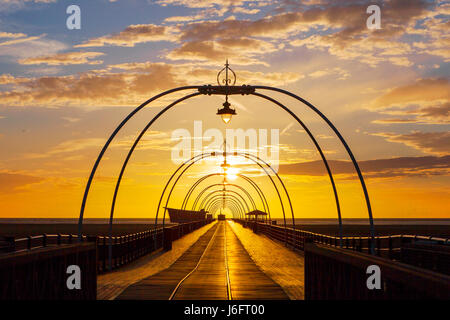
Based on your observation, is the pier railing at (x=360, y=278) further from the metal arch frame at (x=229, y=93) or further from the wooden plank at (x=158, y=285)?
the metal arch frame at (x=229, y=93)

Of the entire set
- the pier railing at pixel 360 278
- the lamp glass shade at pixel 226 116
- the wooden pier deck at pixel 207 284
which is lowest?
the wooden pier deck at pixel 207 284

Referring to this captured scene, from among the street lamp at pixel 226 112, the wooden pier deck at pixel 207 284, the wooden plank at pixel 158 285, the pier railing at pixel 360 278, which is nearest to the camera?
the pier railing at pixel 360 278

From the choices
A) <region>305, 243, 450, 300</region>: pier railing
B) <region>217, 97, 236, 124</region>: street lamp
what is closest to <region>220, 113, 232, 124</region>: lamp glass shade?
<region>217, 97, 236, 124</region>: street lamp

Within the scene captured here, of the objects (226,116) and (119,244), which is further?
(119,244)

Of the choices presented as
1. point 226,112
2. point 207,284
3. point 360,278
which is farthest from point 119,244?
point 360,278

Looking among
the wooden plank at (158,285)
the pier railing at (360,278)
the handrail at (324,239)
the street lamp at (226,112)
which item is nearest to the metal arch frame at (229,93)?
the street lamp at (226,112)

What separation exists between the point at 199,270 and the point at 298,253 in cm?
1394

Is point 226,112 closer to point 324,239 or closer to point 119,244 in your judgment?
point 119,244

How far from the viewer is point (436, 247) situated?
64.7 feet

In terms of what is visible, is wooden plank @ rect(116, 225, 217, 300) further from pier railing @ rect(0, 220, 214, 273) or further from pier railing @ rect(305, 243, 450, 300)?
pier railing @ rect(305, 243, 450, 300)
